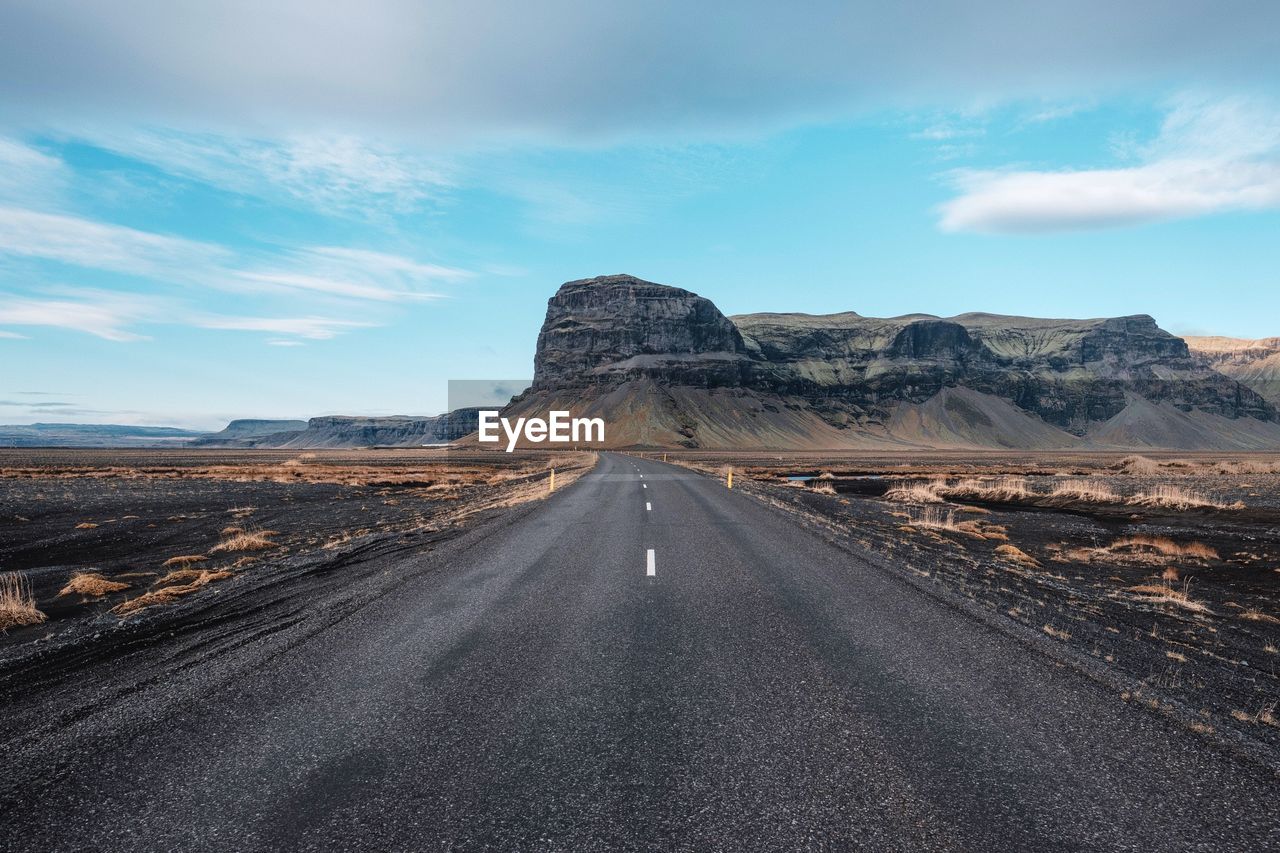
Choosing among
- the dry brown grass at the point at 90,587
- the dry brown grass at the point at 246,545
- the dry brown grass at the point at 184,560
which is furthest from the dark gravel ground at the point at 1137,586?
the dry brown grass at the point at 184,560

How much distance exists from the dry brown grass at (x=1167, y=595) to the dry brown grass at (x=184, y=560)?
17994 millimetres

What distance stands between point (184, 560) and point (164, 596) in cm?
503

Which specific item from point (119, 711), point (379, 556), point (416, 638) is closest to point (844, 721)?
point (416, 638)

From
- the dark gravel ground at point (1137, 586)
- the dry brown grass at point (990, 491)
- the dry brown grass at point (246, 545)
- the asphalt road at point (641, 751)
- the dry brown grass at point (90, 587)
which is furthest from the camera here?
the dry brown grass at point (990, 491)

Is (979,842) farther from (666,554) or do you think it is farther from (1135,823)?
(666,554)

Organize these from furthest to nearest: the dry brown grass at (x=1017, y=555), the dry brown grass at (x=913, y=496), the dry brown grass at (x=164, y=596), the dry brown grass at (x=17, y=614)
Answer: the dry brown grass at (x=913, y=496) → the dry brown grass at (x=1017, y=555) → the dry brown grass at (x=164, y=596) → the dry brown grass at (x=17, y=614)

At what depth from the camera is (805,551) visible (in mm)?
12438

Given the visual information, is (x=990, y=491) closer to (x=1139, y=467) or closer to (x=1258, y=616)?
(x=1258, y=616)

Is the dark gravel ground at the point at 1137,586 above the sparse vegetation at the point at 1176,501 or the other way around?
above

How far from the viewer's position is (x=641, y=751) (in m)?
4.29

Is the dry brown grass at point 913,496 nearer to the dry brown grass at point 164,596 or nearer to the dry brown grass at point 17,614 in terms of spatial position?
the dry brown grass at point 164,596

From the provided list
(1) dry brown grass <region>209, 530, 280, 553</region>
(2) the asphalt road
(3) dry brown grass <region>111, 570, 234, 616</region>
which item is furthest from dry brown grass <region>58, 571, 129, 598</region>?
(2) the asphalt road

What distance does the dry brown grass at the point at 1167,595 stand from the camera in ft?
35.4

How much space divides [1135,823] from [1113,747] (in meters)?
1.01
